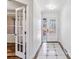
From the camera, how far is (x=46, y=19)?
9.42 m

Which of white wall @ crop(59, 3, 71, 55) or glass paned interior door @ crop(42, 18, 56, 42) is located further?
glass paned interior door @ crop(42, 18, 56, 42)

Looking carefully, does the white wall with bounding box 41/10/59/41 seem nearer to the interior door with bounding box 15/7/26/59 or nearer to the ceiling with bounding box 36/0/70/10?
the ceiling with bounding box 36/0/70/10

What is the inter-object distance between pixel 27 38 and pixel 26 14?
0.89 m

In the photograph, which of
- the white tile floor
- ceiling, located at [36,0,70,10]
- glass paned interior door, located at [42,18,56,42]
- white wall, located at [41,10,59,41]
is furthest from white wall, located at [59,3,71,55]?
ceiling, located at [36,0,70,10]

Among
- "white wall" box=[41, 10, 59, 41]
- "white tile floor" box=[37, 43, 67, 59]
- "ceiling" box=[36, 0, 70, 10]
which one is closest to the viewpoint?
"white tile floor" box=[37, 43, 67, 59]

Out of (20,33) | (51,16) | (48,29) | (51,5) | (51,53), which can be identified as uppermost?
(51,5)

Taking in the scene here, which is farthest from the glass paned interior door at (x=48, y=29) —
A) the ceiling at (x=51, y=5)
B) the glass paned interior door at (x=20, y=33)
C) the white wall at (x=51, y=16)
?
the glass paned interior door at (x=20, y=33)

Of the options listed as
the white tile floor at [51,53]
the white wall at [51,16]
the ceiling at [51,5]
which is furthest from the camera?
the white wall at [51,16]

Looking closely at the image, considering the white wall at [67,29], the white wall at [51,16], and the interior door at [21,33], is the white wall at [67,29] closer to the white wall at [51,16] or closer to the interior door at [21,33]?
the white wall at [51,16]

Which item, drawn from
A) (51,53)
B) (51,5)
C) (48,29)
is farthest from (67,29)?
(51,5)

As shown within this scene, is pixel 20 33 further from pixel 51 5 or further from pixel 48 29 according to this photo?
pixel 51 5

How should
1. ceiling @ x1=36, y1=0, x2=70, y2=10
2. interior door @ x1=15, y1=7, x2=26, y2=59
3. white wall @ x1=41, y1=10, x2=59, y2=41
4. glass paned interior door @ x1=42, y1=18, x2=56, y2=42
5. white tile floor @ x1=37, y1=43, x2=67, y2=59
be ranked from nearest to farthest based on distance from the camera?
interior door @ x1=15, y1=7, x2=26, y2=59, white tile floor @ x1=37, y1=43, x2=67, y2=59, ceiling @ x1=36, y1=0, x2=70, y2=10, glass paned interior door @ x1=42, y1=18, x2=56, y2=42, white wall @ x1=41, y1=10, x2=59, y2=41

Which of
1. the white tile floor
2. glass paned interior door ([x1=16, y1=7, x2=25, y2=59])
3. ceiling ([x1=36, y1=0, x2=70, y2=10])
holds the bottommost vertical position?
the white tile floor

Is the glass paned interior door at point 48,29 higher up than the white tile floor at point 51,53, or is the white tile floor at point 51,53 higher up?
the glass paned interior door at point 48,29
